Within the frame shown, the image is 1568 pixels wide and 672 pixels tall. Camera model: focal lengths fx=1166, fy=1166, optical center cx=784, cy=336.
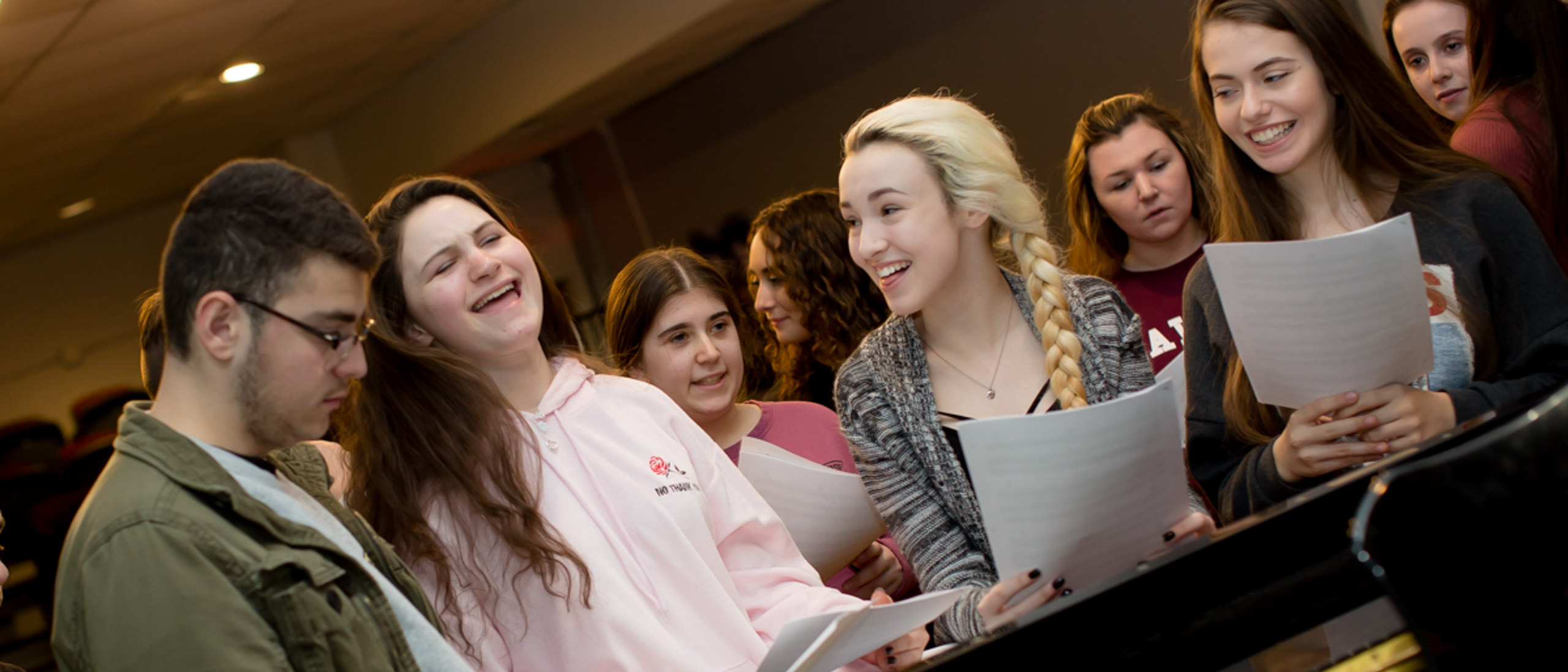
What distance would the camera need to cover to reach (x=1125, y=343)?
1.98m

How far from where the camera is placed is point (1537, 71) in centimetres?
224

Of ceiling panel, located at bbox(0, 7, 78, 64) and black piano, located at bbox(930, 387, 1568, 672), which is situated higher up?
ceiling panel, located at bbox(0, 7, 78, 64)

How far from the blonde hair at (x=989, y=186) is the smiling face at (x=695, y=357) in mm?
857

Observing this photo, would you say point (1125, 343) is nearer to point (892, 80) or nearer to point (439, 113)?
point (892, 80)

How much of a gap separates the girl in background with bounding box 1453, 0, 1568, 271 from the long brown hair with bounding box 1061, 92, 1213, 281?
702mm

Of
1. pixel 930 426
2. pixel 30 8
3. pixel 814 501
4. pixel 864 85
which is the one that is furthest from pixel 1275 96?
pixel 864 85

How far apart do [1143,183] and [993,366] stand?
43.8 inches

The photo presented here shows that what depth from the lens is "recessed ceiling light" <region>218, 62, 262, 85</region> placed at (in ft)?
18.2

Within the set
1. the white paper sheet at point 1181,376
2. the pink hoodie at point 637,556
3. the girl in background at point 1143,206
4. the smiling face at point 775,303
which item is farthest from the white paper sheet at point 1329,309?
the smiling face at point 775,303

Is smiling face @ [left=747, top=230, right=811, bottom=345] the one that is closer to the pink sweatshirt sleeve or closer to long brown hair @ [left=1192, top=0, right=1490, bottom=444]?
the pink sweatshirt sleeve

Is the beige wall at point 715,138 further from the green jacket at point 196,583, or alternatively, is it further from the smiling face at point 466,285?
the green jacket at point 196,583

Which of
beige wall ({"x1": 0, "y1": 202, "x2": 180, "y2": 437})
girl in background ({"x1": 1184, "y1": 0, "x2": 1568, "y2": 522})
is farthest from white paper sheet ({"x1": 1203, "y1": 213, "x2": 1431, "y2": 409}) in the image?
beige wall ({"x1": 0, "y1": 202, "x2": 180, "y2": 437})

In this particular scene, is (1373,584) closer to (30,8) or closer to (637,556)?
(637,556)

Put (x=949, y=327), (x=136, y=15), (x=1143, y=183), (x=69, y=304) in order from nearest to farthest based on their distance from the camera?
(x=949, y=327) → (x=1143, y=183) → (x=136, y=15) → (x=69, y=304)
